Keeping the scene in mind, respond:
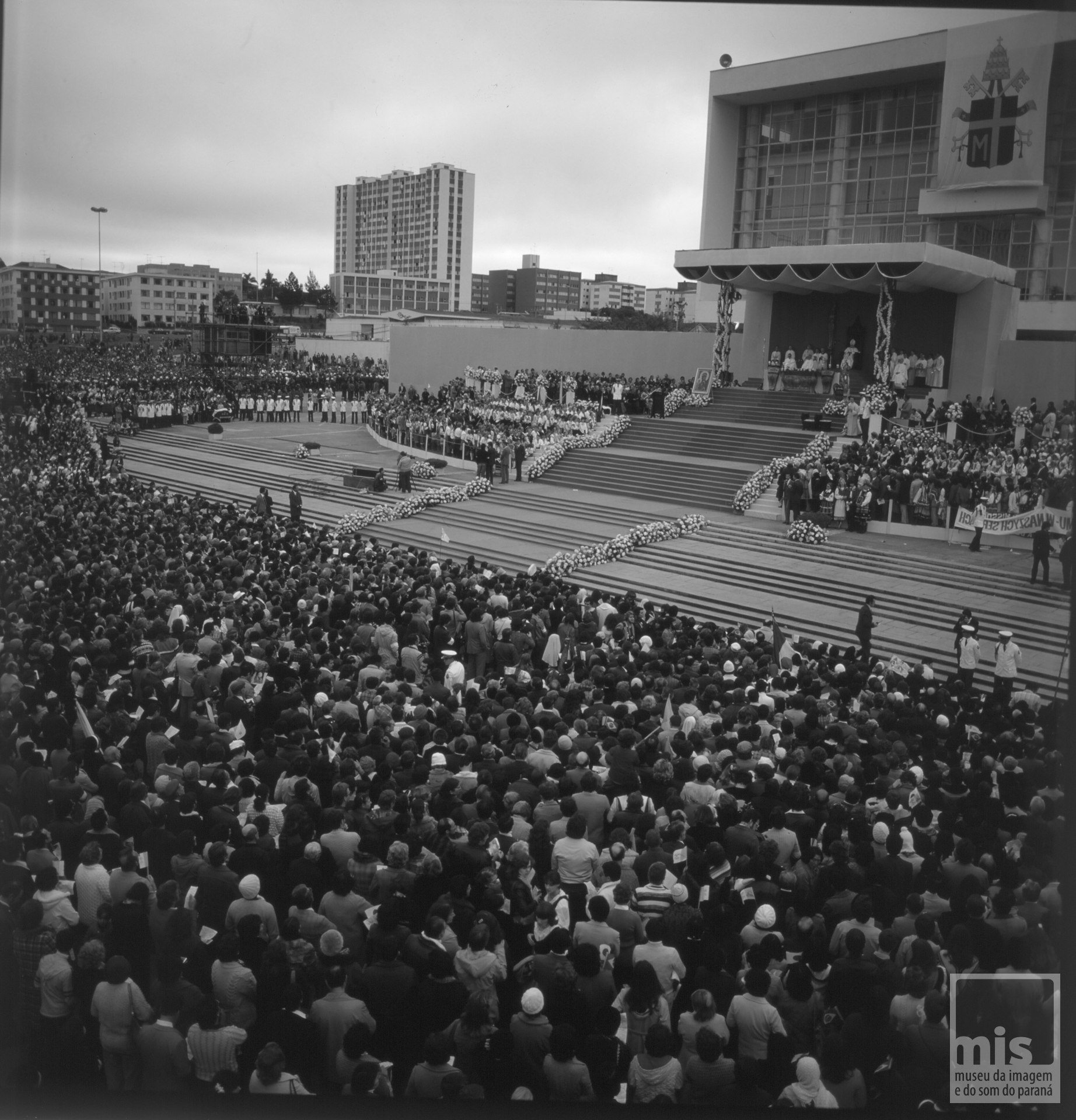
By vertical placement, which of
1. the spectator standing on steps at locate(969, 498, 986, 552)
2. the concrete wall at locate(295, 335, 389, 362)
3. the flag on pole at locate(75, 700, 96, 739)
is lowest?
the flag on pole at locate(75, 700, 96, 739)

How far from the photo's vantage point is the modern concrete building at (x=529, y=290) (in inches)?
2987

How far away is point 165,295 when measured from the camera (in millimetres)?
48719

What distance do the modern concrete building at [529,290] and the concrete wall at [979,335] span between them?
47.0 meters

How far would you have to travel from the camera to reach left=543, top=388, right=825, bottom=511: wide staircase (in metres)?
23.5

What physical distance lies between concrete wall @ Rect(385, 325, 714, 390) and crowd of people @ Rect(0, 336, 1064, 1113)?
2504 centimetres

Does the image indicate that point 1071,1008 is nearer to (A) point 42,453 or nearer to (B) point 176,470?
(A) point 42,453

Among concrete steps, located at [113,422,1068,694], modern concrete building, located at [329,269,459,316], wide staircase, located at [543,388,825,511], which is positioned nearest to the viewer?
concrete steps, located at [113,422,1068,694]

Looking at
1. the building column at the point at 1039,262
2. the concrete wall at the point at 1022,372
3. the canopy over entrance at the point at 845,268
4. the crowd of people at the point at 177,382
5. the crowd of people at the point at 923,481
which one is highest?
the building column at the point at 1039,262

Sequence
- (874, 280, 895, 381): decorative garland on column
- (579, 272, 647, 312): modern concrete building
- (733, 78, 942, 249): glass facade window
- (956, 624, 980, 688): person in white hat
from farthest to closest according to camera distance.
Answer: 1. (579, 272, 647, 312): modern concrete building
2. (733, 78, 942, 249): glass facade window
3. (874, 280, 895, 381): decorative garland on column
4. (956, 624, 980, 688): person in white hat

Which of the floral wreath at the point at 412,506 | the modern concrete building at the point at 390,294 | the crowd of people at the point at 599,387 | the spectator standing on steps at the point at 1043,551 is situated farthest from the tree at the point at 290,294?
the spectator standing on steps at the point at 1043,551

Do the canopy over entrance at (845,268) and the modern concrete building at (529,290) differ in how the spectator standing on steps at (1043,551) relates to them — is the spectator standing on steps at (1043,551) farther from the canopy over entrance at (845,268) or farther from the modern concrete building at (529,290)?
the modern concrete building at (529,290)

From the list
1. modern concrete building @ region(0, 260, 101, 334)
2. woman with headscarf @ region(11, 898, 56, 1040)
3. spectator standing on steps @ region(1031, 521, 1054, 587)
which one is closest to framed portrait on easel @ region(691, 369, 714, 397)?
spectator standing on steps @ region(1031, 521, 1054, 587)

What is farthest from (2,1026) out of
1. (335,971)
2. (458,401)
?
(458,401)

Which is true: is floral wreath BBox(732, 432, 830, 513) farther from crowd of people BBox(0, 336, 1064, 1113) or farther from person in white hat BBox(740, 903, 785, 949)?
person in white hat BBox(740, 903, 785, 949)
